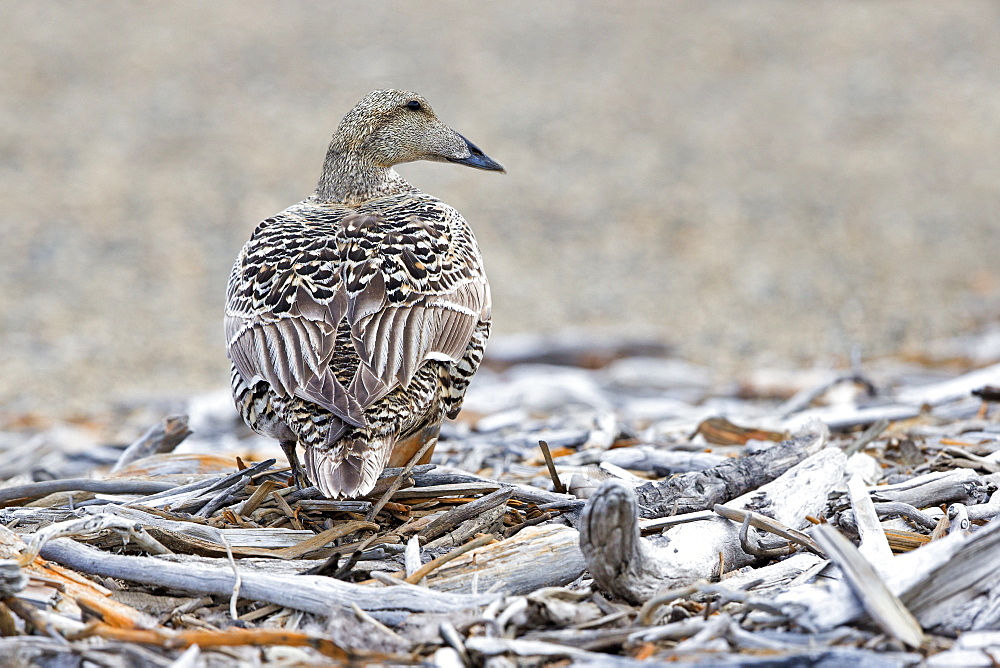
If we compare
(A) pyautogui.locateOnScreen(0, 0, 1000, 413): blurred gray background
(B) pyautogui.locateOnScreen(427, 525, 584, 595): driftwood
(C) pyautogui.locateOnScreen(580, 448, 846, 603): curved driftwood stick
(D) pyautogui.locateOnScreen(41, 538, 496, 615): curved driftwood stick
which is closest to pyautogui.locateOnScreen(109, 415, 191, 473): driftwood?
(D) pyautogui.locateOnScreen(41, 538, 496, 615): curved driftwood stick

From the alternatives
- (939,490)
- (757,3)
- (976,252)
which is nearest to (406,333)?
(939,490)

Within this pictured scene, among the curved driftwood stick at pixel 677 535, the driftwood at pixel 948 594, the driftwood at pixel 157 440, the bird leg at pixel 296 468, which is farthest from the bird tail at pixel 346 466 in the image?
the driftwood at pixel 157 440

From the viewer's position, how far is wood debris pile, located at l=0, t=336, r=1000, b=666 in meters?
2.66

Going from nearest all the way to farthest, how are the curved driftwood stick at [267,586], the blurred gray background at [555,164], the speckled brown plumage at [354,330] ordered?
the curved driftwood stick at [267,586], the speckled brown plumage at [354,330], the blurred gray background at [555,164]

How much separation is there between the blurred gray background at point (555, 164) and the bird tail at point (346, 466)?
562 centimetres

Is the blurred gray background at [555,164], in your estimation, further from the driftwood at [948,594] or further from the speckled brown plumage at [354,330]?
the driftwood at [948,594]

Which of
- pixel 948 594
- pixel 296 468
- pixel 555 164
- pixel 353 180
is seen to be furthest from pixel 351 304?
pixel 555 164

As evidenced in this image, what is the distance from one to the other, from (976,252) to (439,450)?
8.33 m

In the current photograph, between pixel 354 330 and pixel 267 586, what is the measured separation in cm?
99

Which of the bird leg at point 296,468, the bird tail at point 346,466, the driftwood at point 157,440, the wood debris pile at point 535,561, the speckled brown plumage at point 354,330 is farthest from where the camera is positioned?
the driftwood at point 157,440

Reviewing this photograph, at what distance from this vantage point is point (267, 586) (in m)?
3.00

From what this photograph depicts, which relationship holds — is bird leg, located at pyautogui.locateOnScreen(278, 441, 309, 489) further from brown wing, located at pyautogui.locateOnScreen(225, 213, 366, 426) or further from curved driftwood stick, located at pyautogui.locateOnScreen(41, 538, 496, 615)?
curved driftwood stick, located at pyautogui.locateOnScreen(41, 538, 496, 615)

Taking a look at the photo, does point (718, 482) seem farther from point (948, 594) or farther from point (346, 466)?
point (346, 466)

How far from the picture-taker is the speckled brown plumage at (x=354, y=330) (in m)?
3.42
